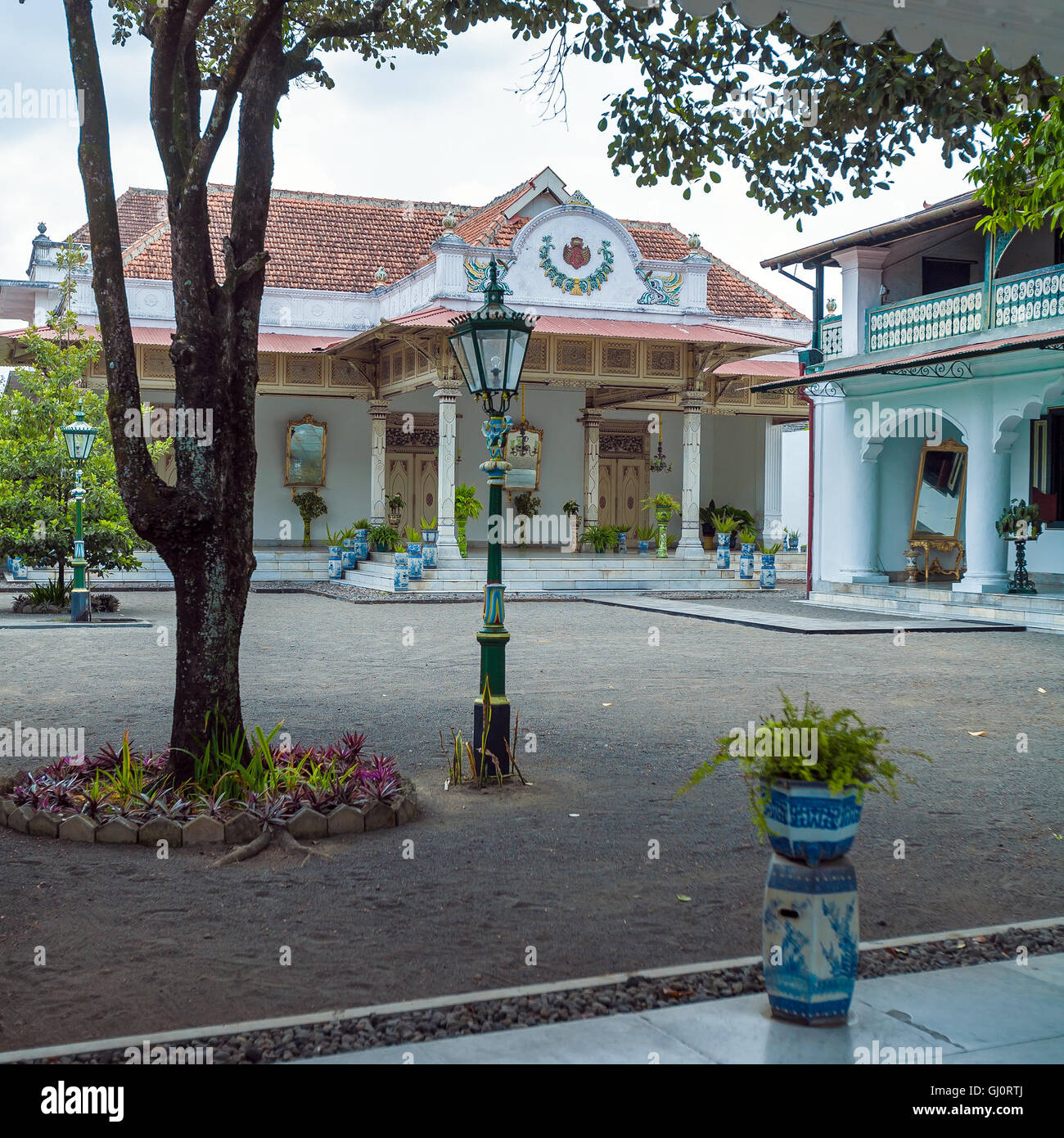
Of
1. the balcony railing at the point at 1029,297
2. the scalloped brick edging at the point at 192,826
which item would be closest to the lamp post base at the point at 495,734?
the scalloped brick edging at the point at 192,826

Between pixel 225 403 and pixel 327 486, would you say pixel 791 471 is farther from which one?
pixel 225 403

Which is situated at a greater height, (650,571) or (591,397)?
(591,397)

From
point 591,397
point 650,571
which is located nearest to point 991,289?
point 650,571

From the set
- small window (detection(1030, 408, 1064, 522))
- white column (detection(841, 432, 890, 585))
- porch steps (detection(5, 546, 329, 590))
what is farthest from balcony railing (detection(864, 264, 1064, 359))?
porch steps (detection(5, 546, 329, 590))

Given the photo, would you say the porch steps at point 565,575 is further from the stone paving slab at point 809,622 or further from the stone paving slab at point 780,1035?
the stone paving slab at point 780,1035

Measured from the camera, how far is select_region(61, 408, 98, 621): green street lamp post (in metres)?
15.3

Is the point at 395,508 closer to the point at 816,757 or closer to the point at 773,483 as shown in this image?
the point at 773,483

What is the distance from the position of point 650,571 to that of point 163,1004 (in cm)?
1988

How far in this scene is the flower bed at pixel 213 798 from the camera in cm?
578

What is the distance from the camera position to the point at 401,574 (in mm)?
20984

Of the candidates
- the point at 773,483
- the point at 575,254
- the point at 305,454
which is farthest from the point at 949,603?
the point at 305,454

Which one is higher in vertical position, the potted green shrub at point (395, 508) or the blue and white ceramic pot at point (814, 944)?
the potted green shrub at point (395, 508)

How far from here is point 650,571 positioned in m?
23.4

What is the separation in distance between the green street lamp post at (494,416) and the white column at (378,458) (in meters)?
18.1
